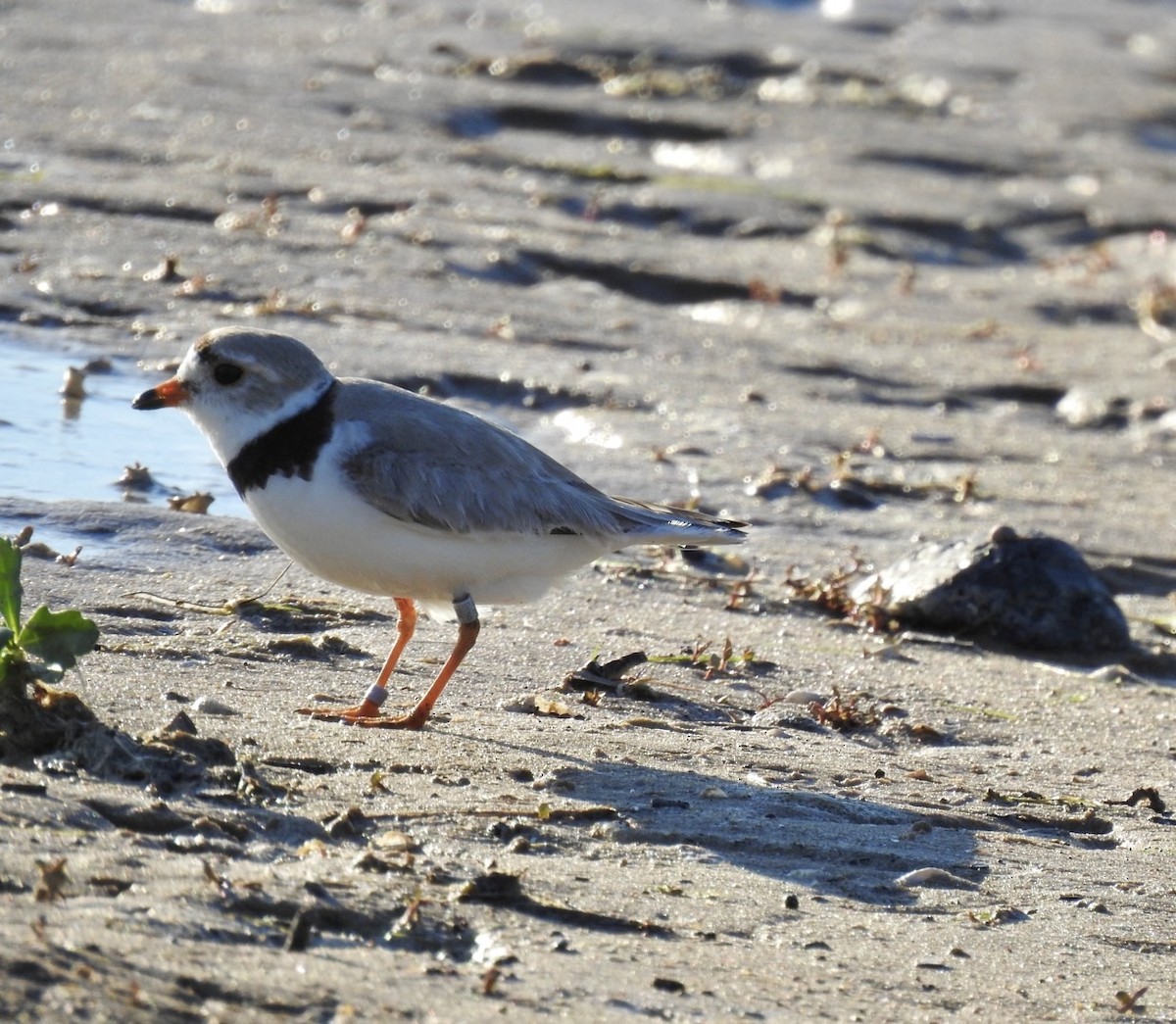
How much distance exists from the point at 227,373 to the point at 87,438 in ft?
5.90

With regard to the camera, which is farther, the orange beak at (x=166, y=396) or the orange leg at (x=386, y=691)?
the orange beak at (x=166, y=396)

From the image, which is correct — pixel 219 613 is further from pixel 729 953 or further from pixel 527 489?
pixel 729 953

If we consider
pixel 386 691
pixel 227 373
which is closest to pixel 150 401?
pixel 227 373

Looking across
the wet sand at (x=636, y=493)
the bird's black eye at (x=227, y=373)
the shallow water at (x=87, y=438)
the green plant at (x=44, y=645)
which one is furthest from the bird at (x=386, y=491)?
the shallow water at (x=87, y=438)

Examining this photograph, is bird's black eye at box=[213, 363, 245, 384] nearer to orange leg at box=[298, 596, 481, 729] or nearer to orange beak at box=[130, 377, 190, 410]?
orange beak at box=[130, 377, 190, 410]

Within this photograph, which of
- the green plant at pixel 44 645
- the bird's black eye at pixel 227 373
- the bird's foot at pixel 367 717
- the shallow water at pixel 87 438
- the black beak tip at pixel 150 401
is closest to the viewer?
the green plant at pixel 44 645

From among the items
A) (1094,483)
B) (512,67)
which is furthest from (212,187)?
(1094,483)

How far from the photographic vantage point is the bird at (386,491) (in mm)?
4613

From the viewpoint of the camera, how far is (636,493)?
22.2 feet

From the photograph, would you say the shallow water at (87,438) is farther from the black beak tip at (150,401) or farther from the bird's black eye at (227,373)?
the bird's black eye at (227,373)

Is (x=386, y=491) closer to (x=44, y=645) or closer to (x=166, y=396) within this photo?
(x=166, y=396)

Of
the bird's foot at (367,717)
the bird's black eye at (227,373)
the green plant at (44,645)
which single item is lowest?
the bird's foot at (367,717)

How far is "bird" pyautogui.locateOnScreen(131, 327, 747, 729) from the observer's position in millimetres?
4613

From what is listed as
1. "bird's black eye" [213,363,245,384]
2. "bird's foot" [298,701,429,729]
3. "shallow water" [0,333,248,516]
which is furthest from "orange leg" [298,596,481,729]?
"shallow water" [0,333,248,516]
